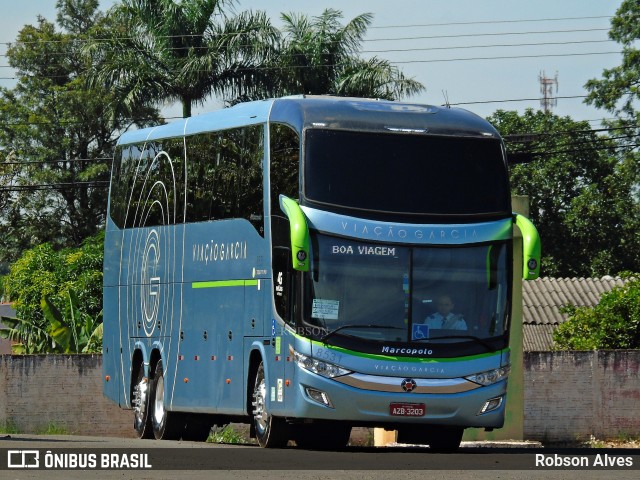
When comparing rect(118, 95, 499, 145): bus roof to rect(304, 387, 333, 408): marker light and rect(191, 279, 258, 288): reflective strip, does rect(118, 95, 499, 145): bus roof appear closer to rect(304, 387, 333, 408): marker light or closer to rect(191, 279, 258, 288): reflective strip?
rect(191, 279, 258, 288): reflective strip

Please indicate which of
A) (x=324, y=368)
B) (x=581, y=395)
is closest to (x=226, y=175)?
(x=324, y=368)

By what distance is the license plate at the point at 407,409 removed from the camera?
18562 mm

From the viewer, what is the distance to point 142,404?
83.6 feet

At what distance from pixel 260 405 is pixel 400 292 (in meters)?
2.71

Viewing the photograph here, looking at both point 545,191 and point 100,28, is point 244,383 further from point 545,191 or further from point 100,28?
point 545,191

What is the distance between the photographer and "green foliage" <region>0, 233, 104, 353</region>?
1522 inches

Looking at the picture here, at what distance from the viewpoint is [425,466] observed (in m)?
16.2

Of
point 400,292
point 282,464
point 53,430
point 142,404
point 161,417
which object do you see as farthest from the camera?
point 53,430

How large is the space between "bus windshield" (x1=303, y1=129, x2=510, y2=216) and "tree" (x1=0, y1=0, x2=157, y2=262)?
130ft

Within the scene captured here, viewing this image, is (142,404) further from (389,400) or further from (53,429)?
(389,400)

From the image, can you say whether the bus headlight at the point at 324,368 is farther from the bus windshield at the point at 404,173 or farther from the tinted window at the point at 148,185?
the tinted window at the point at 148,185

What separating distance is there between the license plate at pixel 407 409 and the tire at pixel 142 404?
7.51 meters

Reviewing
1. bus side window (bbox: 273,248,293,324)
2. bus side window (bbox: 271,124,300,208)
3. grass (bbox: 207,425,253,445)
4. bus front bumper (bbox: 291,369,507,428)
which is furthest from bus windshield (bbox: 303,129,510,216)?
grass (bbox: 207,425,253,445)

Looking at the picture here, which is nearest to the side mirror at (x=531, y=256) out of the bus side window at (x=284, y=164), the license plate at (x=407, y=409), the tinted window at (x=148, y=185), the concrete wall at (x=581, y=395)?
the license plate at (x=407, y=409)
